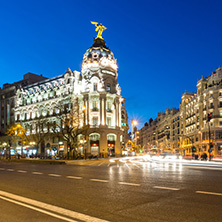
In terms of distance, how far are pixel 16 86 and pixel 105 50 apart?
4142 cm

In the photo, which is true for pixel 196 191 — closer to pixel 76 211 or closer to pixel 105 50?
pixel 76 211

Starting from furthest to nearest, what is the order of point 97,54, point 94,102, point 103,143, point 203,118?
point 203,118, point 97,54, point 94,102, point 103,143

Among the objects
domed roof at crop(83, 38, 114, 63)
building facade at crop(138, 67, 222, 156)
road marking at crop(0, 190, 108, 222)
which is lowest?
road marking at crop(0, 190, 108, 222)

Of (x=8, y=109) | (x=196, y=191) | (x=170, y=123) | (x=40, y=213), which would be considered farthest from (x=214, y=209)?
(x=170, y=123)

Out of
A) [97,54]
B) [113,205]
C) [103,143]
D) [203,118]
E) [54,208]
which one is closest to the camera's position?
[54,208]

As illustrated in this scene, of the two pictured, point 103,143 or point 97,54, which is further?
point 97,54

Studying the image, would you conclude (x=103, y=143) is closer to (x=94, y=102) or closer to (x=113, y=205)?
(x=94, y=102)

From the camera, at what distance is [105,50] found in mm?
72250

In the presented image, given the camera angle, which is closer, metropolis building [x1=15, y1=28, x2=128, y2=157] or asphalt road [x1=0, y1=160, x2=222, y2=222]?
asphalt road [x1=0, y1=160, x2=222, y2=222]

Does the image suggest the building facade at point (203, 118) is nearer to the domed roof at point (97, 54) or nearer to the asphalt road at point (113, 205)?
the domed roof at point (97, 54)

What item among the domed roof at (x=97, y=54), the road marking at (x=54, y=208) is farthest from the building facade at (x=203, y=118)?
the road marking at (x=54, y=208)

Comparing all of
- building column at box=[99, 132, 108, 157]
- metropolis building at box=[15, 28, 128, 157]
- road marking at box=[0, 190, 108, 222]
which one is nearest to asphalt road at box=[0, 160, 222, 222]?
road marking at box=[0, 190, 108, 222]

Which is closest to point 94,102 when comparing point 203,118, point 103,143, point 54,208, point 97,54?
point 103,143

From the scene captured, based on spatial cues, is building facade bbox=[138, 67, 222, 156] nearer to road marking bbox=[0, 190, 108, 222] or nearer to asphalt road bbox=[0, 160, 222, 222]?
asphalt road bbox=[0, 160, 222, 222]
